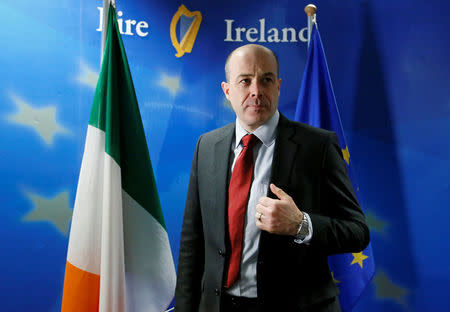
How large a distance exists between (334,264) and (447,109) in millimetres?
1245

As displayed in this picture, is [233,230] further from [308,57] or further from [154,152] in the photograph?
[308,57]

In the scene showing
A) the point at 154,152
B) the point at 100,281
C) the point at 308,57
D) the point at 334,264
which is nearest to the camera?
the point at 100,281

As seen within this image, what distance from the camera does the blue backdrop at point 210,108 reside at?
211cm

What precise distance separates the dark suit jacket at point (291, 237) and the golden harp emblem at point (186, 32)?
112 cm

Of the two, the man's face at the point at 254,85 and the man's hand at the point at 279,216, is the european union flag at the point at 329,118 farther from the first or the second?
the man's hand at the point at 279,216

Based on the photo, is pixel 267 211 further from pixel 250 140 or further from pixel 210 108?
pixel 210 108

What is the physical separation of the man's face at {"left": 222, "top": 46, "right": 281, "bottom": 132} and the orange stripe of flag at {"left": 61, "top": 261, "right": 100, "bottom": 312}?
102 cm

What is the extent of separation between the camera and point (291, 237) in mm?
1139

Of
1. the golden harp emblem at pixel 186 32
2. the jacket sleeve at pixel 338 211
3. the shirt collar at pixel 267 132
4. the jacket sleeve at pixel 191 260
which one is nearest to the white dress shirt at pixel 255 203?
the shirt collar at pixel 267 132

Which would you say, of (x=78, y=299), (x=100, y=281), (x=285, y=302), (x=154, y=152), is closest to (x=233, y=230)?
(x=285, y=302)

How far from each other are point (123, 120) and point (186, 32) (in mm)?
878

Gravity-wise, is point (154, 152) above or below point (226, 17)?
below

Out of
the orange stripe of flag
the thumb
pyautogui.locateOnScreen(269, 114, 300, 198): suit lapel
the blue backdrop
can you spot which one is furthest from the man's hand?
the blue backdrop

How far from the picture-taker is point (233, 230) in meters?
1.20
